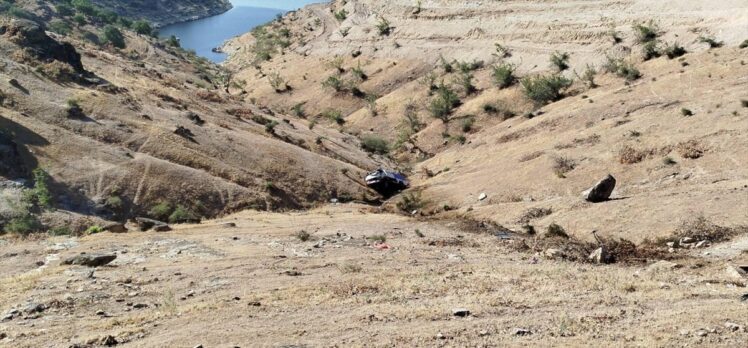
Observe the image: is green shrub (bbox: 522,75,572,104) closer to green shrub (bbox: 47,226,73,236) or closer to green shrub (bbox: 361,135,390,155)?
green shrub (bbox: 361,135,390,155)

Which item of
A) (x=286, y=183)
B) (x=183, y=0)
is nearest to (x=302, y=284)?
(x=286, y=183)

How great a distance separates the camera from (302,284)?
46.9ft

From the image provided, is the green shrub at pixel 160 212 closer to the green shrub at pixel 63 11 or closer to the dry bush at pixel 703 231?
the dry bush at pixel 703 231

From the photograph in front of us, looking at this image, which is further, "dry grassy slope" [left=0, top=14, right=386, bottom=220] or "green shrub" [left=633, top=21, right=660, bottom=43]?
"green shrub" [left=633, top=21, right=660, bottom=43]

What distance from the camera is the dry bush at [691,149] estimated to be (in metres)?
22.9

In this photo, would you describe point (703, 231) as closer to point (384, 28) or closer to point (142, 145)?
point (142, 145)

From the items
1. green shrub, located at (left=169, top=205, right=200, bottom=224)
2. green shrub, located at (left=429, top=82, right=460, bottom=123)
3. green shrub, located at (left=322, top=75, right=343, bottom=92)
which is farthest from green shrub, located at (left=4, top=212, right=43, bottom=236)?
green shrub, located at (left=322, top=75, right=343, bottom=92)

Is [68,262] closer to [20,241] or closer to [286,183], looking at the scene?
[20,241]

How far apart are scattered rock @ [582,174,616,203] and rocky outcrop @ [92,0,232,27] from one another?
121 m

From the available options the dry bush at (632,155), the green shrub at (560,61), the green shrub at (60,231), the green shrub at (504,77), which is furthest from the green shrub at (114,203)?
the green shrub at (560,61)

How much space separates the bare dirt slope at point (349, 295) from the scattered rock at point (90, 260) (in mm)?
325

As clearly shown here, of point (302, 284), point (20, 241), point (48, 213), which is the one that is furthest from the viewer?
point (48, 213)

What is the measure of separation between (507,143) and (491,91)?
39.3ft

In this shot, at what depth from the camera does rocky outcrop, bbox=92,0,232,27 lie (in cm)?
12775
